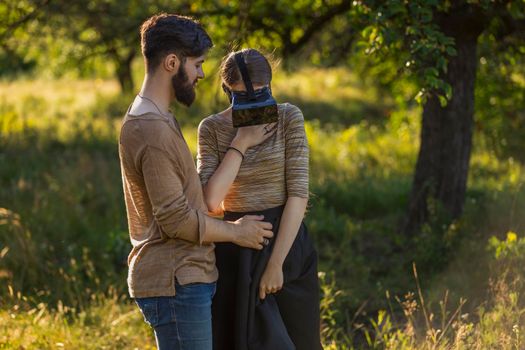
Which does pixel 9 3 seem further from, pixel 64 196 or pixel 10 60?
pixel 64 196

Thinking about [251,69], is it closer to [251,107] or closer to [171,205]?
[251,107]

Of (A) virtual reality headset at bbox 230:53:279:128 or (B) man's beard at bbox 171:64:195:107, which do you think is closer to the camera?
(B) man's beard at bbox 171:64:195:107

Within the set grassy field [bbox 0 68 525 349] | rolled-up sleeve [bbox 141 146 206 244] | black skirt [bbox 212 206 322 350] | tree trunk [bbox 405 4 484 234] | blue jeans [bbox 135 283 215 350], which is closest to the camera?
rolled-up sleeve [bbox 141 146 206 244]

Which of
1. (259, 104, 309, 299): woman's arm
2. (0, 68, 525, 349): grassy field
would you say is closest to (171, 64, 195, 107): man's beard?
(259, 104, 309, 299): woman's arm

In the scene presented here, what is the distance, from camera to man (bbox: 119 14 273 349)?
288cm

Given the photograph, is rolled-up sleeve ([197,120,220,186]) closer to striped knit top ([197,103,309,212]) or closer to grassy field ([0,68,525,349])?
striped knit top ([197,103,309,212])

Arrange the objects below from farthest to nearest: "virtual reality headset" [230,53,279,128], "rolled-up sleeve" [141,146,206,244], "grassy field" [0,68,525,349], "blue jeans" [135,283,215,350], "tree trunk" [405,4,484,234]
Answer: "tree trunk" [405,4,484,234] → "grassy field" [0,68,525,349] → "virtual reality headset" [230,53,279,128] → "blue jeans" [135,283,215,350] → "rolled-up sleeve" [141,146,206,244]

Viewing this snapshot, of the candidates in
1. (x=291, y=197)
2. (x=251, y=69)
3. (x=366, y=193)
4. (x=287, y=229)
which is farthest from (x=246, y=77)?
(x=366, y=193)

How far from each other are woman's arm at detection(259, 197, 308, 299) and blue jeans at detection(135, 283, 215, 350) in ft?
1.13

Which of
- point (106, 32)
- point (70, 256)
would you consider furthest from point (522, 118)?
point (70, 256)

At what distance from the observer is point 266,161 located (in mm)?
3330

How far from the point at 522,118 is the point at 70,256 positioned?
674 cm

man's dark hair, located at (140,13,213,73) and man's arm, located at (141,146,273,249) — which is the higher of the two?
man's dark hair, located at (140,13,213,73)

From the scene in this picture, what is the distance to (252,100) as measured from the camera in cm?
315
